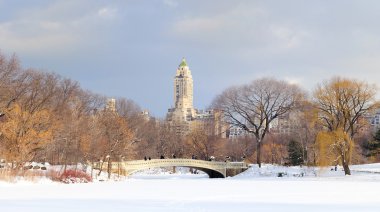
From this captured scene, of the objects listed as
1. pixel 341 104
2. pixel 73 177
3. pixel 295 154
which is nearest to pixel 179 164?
pixel 295 154

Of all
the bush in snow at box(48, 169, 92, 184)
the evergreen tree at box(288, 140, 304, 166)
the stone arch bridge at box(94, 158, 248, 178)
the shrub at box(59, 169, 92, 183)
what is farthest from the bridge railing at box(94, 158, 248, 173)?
the bush in snow at box(48, 169, 92, 184)

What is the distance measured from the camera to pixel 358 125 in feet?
167

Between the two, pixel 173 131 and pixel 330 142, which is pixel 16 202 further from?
pixel 173 131

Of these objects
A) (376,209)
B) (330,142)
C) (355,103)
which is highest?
(355,103)

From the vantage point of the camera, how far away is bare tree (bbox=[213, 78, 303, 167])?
59.8 meters

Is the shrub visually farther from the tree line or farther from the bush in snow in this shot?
the tree line

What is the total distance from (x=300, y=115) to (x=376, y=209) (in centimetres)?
4484

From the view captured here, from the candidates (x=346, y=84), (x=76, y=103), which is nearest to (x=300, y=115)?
(x=346, y=84)

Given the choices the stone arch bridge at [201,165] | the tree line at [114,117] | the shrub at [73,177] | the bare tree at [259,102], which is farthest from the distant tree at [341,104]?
the shrub at [73,177]

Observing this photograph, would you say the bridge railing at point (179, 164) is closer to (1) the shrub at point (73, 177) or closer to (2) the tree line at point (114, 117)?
(2) the tree line at point (114, 117)

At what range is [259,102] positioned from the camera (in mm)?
60438

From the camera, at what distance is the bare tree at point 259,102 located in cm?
5975

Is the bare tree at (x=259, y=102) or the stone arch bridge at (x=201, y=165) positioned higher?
the bare tree at (x=259, y=102)

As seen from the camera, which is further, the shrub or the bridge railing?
the bridge railing
